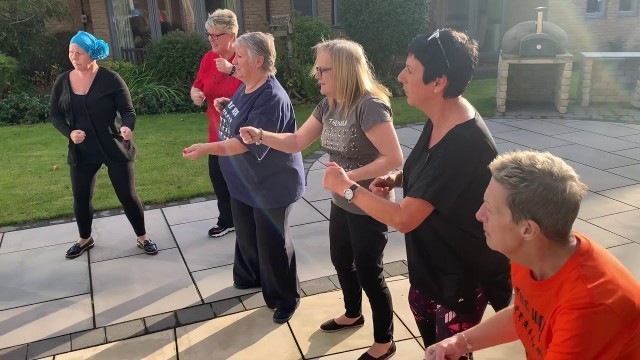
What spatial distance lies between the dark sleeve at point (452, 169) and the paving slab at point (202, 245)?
2759 millimetres

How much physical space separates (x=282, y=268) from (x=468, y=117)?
1846mm

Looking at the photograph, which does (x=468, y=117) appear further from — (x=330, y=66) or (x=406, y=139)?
(x=406, y=139)

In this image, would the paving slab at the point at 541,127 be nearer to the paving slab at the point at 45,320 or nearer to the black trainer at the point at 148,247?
the black trainer at the point at 148,247

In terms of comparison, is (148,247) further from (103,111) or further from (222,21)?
(222,21)

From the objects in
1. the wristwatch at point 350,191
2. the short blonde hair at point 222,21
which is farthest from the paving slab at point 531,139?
the wristwatch at point 350,191

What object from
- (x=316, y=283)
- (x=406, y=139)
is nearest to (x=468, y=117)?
(x=316, y=283)

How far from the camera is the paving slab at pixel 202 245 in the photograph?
4.44m

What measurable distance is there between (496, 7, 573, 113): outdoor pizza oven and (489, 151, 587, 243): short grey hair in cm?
879

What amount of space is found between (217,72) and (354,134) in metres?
2.00

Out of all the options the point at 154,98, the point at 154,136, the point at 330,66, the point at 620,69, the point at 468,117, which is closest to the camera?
the point at 468,117

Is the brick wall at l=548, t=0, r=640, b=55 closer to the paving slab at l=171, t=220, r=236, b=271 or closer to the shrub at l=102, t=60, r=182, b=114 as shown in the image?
the shrub at l=102, t=60, r=182, b=114

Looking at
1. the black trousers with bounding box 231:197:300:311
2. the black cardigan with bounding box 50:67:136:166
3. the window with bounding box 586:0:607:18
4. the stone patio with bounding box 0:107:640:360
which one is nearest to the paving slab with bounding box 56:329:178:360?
the stone patio with bounding box 0:107:640:360

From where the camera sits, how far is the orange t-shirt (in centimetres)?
129

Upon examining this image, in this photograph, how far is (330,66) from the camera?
2.79 meters
